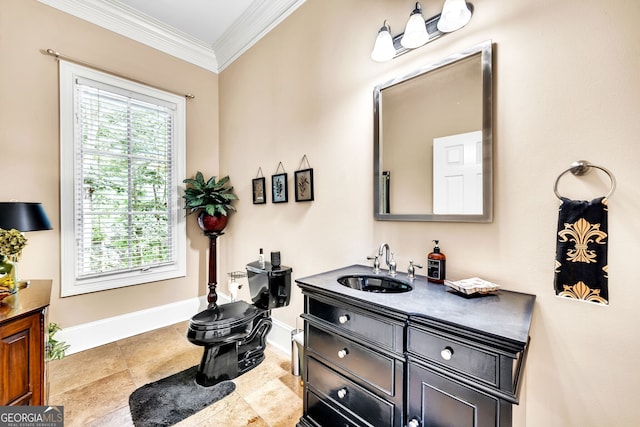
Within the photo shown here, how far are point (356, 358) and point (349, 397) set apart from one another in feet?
0.69

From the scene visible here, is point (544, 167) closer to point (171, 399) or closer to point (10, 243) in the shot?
point (171, 399)

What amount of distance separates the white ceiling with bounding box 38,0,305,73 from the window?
0.51 meters

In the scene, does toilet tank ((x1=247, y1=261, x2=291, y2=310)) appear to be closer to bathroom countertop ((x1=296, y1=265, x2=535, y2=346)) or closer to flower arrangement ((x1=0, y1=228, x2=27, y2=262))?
bathroom countertop ((x1=296, y1=265, x2=535, y2=346))

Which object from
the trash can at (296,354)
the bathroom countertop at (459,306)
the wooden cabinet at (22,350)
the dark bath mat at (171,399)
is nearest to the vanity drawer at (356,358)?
the bathroom countertop at (459,306)

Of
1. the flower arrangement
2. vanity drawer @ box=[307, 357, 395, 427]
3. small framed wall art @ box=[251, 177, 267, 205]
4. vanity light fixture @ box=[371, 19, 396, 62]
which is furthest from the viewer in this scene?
small framed wall art @ box=[251, 177, 267, 205]

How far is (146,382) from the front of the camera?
6.40ft

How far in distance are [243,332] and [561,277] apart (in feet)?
6.20

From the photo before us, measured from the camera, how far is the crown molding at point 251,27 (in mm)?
2379

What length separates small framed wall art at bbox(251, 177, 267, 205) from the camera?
8.57ft

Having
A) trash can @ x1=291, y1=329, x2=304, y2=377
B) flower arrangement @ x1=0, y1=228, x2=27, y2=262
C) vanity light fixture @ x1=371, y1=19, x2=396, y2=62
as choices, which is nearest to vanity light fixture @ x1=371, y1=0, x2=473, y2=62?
vanity light fixture @ x1=371, y1=19, x2=396, y2=62

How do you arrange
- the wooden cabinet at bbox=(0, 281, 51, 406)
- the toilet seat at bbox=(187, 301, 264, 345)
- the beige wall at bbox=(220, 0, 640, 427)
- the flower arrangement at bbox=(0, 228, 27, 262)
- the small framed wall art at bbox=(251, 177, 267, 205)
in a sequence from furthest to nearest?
the small framed wall art at bbox=(251, 177, 267, 205), the toilet seat at bbox=(187, 301, 264, 345), the flower arrangement at bbox=(0, 228, 27, 262), the wooden cabinet at bbox=(0, 281, 51, 406), the beige wall at bbox=(220, 0, 640, 427)

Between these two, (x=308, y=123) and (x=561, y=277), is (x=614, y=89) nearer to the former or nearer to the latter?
→ (x=561, y=277)

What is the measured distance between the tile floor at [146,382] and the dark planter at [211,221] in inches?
43.7

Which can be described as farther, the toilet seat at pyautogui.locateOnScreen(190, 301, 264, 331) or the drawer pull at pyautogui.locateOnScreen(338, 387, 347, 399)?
the toilet seat at pyautogui.locateOnScreen(190, 301, 264, 331)
